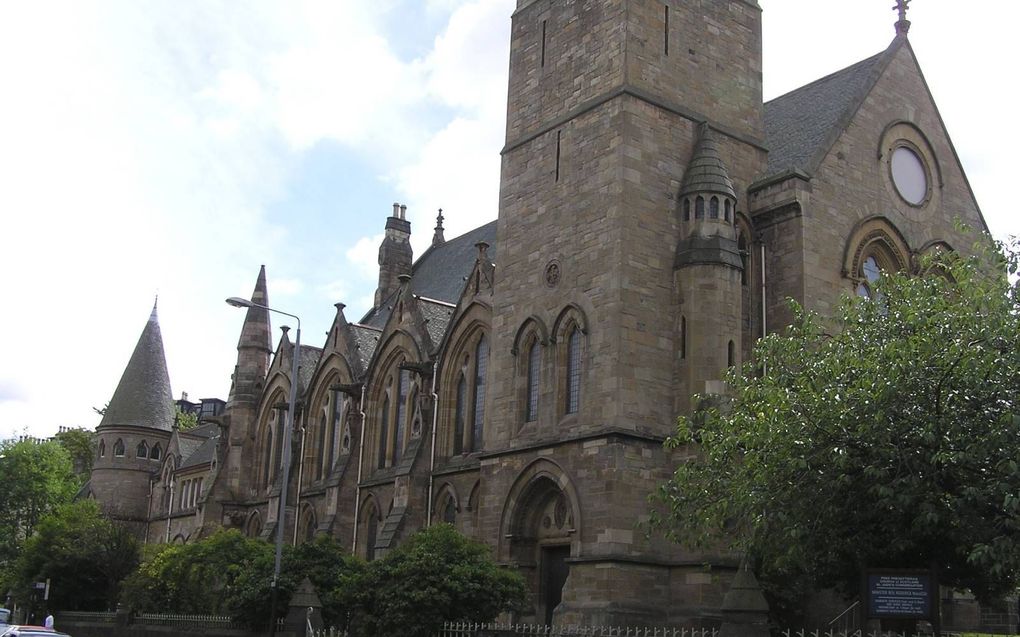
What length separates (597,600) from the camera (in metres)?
24.7

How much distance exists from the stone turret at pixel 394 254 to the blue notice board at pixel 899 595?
41622 millimetres

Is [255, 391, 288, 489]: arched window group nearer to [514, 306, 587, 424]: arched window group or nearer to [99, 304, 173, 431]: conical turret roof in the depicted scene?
[99, 304, 173, 431]: conical turret roof

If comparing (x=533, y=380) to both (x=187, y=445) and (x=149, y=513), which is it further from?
(x=149, y=513)

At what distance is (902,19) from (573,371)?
15.2m

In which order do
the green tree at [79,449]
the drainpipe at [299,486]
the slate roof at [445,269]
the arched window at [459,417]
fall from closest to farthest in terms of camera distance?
the arched window at [459,417], the drainpipe at [299,486], the slate roof at [445,269], the green tree at [79,449]

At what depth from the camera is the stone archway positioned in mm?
27594

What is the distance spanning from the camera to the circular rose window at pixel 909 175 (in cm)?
3158

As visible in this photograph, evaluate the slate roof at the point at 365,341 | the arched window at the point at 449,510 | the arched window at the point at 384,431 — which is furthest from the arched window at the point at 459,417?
the slate roof at the point at 365,341

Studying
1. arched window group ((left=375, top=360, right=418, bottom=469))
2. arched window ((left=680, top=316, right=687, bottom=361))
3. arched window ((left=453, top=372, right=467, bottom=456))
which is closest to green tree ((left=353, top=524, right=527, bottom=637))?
arched window ((left=680, top=316, right=687, bottom=361))

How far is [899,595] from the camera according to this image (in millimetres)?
16516

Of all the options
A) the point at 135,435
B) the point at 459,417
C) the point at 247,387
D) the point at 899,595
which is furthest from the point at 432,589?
the point at 135,435

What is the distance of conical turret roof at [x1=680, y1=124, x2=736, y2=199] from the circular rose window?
19.0 ft

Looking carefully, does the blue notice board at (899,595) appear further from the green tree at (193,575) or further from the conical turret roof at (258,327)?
the conical turret roof at (258,327)

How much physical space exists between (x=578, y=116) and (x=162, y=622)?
19267mm
